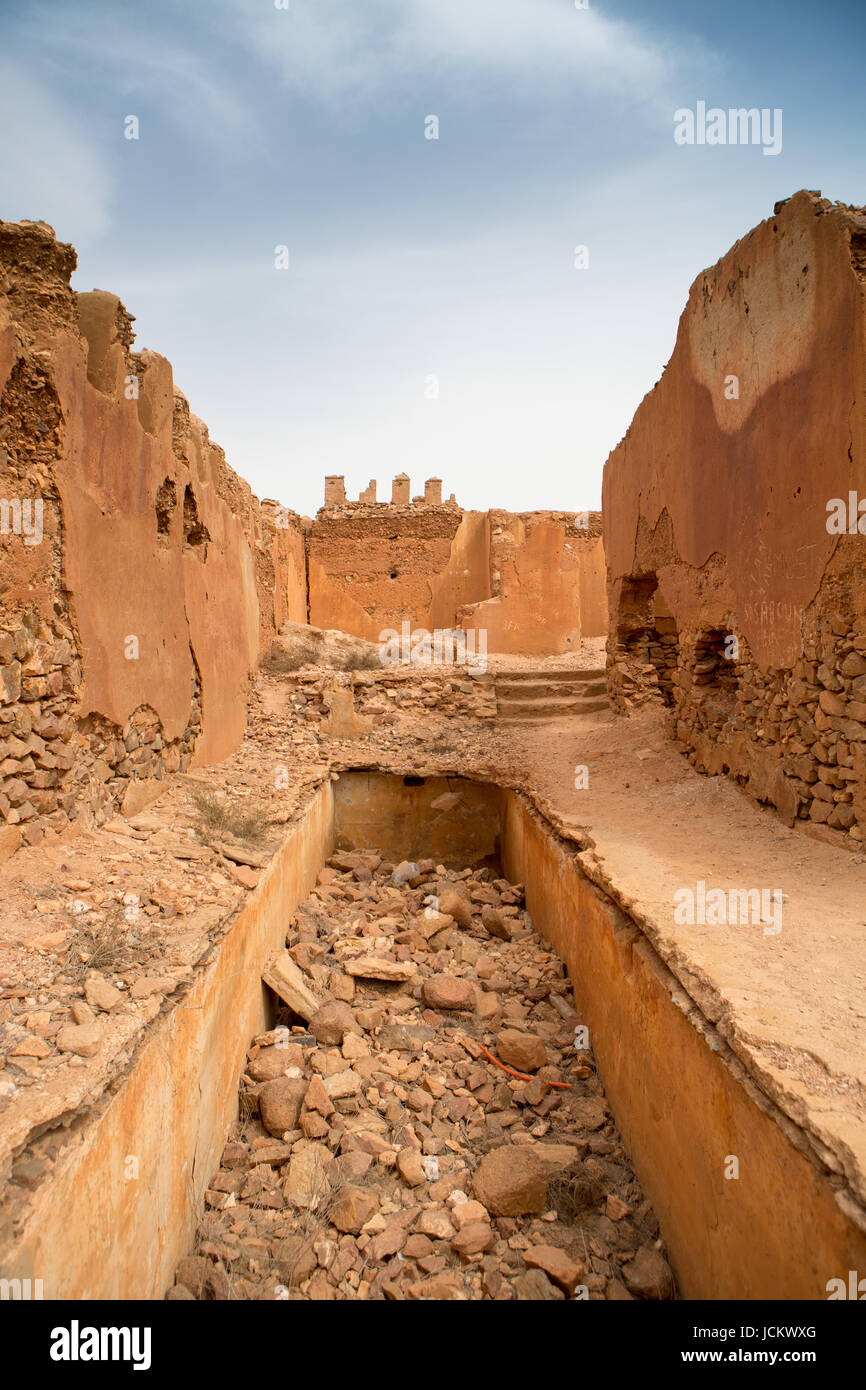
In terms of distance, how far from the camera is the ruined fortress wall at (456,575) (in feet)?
42.4

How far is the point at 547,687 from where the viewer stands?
996cm

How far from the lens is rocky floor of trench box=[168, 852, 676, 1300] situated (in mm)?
2824

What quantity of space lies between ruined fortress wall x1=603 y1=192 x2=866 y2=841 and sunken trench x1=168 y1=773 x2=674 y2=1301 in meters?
2.22

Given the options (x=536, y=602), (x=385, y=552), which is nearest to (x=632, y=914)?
(x=536, y=602)

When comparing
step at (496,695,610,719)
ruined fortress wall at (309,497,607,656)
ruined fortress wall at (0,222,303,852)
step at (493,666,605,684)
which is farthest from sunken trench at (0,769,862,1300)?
ruined fortress wall at (309,497,607,656)

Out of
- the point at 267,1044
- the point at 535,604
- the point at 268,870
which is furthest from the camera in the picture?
the point at 535,604

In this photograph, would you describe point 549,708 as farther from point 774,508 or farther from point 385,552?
point 385,552

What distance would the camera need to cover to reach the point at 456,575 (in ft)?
52.8

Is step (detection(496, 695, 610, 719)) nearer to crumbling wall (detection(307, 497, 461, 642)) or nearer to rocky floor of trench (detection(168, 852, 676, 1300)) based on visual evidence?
rocky floor of trench (detection(168, 852, 676, 1300))

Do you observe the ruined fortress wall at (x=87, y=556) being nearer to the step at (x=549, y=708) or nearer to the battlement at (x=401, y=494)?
the step at (x=549, y=708)
